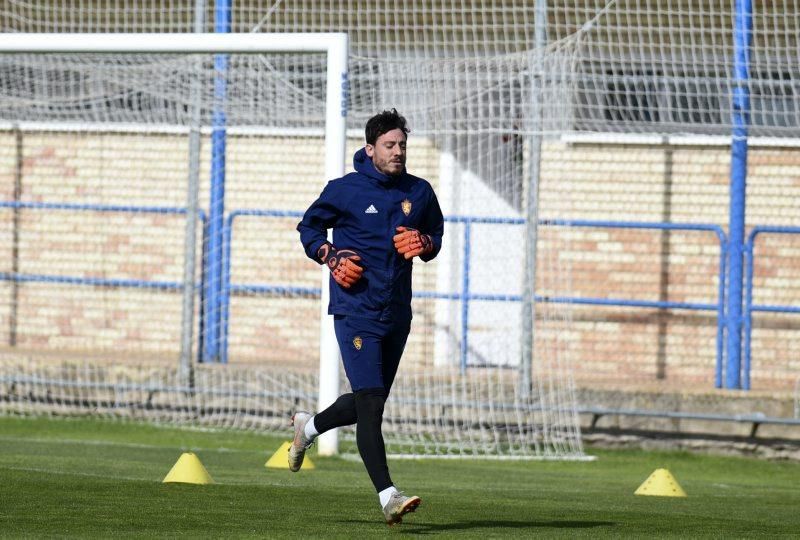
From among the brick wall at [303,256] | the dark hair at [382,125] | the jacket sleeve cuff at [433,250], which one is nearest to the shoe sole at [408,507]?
the jacket sleeve cuff at [433,250]

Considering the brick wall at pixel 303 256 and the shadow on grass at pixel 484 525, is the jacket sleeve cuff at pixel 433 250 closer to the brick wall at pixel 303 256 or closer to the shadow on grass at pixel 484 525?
the shadow on grass at pixel 484 525

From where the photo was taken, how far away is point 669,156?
1420cm

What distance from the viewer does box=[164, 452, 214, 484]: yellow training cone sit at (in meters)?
8.20

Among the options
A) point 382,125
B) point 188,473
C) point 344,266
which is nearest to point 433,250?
point 344,266

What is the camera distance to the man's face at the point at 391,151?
6.64 m

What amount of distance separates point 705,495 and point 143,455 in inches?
147

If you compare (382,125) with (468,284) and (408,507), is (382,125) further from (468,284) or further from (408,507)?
(468,284)

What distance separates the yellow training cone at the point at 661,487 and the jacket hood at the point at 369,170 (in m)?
3.09

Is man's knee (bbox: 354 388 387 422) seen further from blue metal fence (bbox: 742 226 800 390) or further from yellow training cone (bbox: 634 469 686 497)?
blue metal fence (bbox: 742 226 800 390)

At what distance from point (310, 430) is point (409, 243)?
1.07 m

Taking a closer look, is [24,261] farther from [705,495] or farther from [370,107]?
[705,495]

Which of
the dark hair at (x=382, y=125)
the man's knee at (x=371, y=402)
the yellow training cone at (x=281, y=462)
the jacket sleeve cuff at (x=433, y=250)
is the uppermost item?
the dark hair at (x=382, y=125)

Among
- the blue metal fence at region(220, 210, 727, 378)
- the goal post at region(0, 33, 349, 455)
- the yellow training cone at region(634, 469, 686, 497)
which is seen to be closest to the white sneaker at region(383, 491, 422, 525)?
the yellow training cone at region(634, 469, 686, 497)

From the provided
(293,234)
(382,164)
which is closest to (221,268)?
(293,234)
